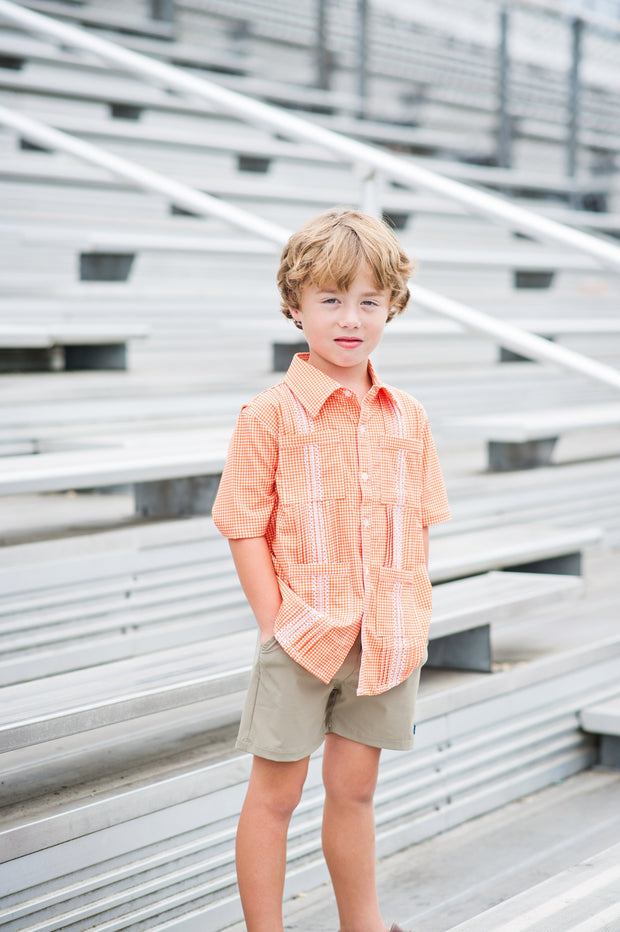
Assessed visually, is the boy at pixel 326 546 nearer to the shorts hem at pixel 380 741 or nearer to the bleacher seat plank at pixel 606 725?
the shorts hem at pixel 380 741

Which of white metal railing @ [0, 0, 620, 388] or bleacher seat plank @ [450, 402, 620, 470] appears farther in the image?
bleacher seat plank @ [450, 402, 620, 470]

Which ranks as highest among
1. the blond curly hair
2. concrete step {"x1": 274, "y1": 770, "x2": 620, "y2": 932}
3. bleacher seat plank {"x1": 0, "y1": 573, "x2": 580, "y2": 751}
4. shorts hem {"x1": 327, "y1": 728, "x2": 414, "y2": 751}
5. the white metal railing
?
the white metal railing

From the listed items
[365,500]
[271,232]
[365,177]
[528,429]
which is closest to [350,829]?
[365,500]

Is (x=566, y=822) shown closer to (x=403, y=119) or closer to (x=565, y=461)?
(x=565, y=461)

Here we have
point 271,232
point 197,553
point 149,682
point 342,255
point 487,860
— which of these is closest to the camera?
point 342,255

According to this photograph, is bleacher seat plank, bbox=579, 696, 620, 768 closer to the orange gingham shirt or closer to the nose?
the orange gingham shirt

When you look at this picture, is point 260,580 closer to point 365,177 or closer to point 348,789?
point 348,789

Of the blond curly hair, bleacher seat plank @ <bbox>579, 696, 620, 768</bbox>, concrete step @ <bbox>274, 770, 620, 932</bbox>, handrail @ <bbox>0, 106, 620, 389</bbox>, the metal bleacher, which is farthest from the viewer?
handrail @ <bbox>0, 106, 620, 389</bbox>

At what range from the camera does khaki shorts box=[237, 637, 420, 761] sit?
1.25 meters

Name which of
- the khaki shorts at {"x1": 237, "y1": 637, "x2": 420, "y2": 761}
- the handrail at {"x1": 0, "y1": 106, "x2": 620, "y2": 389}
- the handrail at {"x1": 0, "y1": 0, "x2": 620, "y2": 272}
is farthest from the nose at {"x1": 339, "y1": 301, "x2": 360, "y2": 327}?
the handrail at {"x1": 0, "y1": 0, "x2": 620, "y2": 272}

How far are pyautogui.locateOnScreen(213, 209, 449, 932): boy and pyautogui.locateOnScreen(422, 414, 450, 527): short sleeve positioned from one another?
3 centimetres

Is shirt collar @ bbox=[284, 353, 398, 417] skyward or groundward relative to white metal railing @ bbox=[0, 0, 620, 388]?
groundward

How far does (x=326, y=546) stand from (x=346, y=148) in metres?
1.55

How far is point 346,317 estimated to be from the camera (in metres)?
1.26
